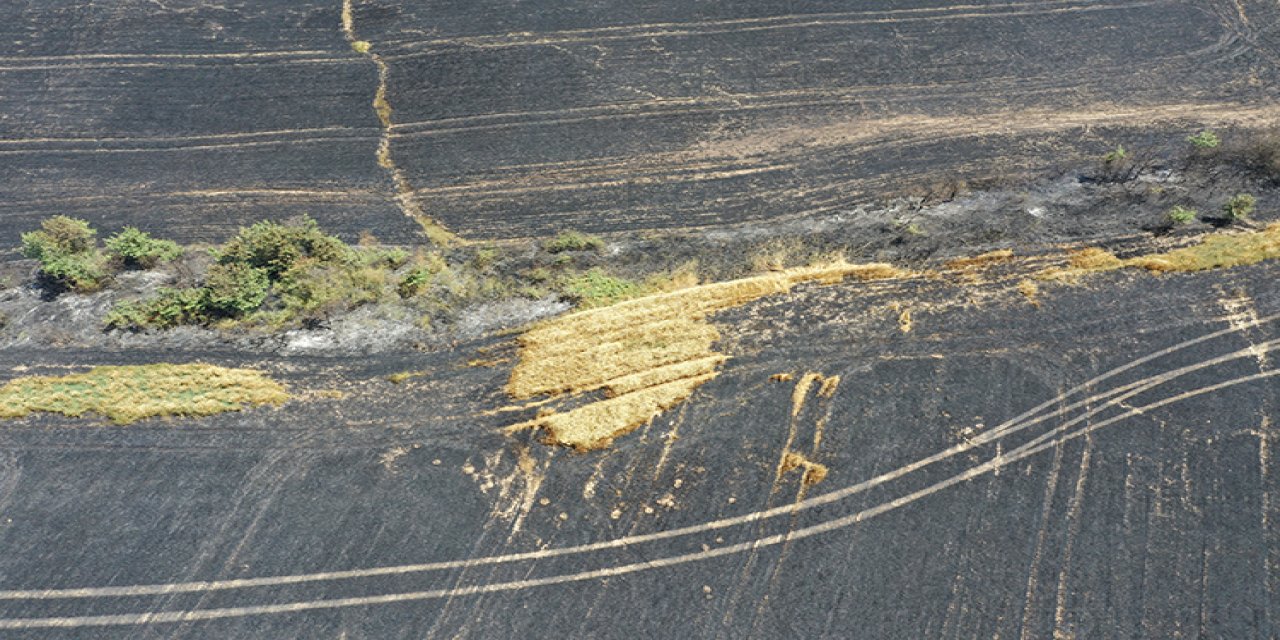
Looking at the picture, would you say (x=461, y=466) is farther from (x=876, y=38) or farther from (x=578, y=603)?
(x=876, y=38)

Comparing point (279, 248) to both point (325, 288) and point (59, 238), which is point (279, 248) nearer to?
point (325, 288)

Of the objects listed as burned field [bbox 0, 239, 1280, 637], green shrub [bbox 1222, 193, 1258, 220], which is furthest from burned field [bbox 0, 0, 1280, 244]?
burned field [bbox 0, 239, 1280, 637]

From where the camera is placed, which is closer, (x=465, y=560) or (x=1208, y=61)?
(x=465, y=560)

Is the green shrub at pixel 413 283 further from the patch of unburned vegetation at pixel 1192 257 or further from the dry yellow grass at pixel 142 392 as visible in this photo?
the patch of unburned vegetation at pixel 1192 257

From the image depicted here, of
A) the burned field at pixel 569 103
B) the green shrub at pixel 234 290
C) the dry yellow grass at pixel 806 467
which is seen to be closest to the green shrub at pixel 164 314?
the green shrub at pixel 234 290

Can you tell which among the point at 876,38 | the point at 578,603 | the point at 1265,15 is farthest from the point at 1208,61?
the point at 578,603

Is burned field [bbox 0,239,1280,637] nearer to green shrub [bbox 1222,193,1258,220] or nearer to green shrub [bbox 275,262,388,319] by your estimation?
green shrub [bbox 275,262,388,319]

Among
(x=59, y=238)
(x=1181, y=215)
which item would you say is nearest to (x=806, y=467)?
(x=1181, y=215)
